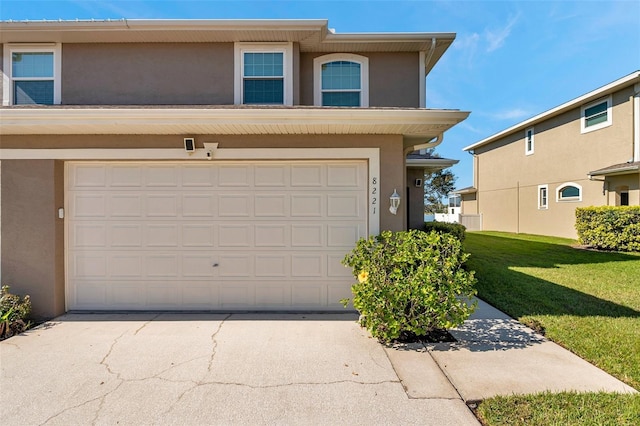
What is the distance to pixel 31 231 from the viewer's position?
192 inches

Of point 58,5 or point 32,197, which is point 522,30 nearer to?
point 58,5

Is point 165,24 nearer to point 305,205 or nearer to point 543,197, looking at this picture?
point 305,205

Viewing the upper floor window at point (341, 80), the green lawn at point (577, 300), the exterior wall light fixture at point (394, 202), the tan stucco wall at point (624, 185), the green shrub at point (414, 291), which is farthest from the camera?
the tan stucco wall at point (624, 185)

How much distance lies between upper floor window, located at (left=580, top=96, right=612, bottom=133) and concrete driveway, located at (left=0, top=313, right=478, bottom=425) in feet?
50.6

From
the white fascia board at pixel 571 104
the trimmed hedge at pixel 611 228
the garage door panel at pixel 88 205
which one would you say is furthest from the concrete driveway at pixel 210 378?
the white fascia board at pixel 571 104

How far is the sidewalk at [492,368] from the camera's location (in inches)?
117

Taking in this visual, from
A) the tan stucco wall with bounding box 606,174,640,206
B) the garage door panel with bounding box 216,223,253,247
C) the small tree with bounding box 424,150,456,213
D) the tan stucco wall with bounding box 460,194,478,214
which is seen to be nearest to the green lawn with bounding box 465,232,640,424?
the tan stucco wall with bounding box 606,174,640,206

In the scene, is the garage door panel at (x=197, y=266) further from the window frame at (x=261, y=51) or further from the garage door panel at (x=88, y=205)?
the window frame at (x=261, y=51)

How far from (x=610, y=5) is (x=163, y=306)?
41.8 feet

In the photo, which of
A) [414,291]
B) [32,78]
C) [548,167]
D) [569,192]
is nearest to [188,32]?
[32,78]

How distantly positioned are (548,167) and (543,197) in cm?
163

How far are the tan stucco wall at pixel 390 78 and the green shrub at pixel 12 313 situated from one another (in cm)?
651

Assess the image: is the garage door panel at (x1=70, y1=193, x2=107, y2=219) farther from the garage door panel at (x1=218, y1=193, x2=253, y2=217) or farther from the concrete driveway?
the garage door panel at (x1=218, y1=193, x2=253, y2=217)

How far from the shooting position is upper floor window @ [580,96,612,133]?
41.6 feet
